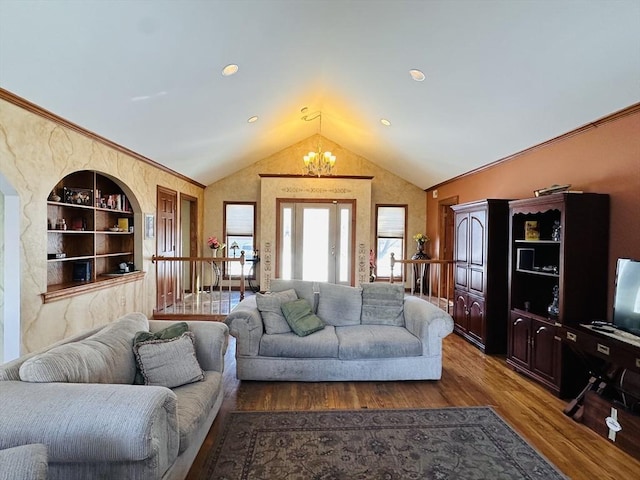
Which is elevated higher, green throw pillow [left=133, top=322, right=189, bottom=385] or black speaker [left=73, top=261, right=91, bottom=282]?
black speaker [left=73, top=261, right=91, bottom=282]

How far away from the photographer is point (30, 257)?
10.7 feet

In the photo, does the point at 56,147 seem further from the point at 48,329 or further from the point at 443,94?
the point at 443,94

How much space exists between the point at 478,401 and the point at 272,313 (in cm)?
208

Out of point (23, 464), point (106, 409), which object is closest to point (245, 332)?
point (106, 409)

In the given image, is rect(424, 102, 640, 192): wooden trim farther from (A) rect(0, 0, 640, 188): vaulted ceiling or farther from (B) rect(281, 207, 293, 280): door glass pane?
(B) rect(281, 207, 293, 280): door glass pane

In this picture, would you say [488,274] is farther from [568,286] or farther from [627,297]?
[627,297]

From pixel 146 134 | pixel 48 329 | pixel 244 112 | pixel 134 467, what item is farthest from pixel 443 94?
pixel 48 329

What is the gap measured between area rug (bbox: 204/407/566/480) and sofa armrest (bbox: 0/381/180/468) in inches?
35.1

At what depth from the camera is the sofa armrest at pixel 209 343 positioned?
8.79 ft

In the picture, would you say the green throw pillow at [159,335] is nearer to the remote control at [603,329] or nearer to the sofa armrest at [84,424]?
the sofa armrest at [84,424]

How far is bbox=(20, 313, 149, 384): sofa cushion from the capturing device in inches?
67.4

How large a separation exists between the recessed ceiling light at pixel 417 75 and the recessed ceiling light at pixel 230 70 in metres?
1.91

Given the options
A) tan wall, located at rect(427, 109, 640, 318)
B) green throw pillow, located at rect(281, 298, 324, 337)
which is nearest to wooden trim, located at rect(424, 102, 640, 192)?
tan wall, located at rect(427, 109, 640, 318)

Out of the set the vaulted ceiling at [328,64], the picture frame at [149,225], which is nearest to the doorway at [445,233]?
the vaulted ceiling at [328,64]
